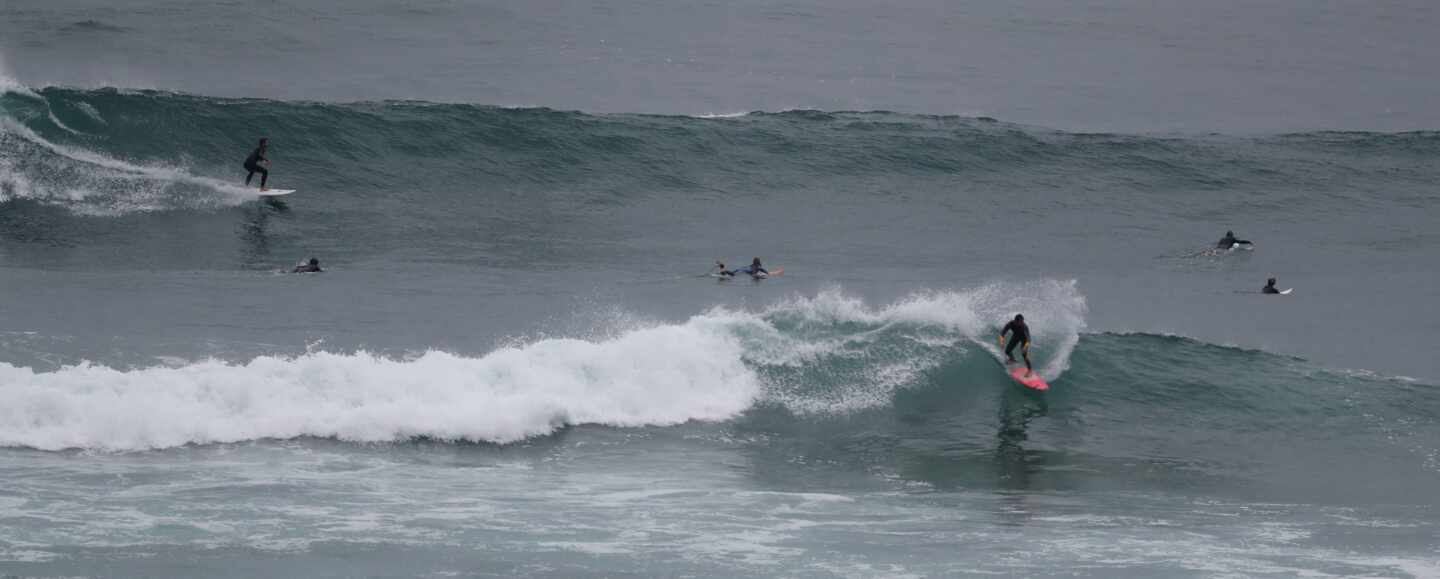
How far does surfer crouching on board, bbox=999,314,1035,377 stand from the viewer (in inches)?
824

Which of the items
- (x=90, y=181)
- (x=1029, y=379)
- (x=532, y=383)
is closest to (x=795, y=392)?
(x=1029, y=379)

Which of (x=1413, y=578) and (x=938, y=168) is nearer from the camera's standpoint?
(x=1413, y=578)

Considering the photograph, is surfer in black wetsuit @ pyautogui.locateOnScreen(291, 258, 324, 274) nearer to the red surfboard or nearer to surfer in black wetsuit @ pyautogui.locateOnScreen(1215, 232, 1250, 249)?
the red surfboard

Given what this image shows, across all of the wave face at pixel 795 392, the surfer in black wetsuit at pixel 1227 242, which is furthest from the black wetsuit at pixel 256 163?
the surfer in black wetsuit at pixel 1227 242

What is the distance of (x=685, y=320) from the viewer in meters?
22.3

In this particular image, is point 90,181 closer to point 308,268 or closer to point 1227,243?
point 308,268

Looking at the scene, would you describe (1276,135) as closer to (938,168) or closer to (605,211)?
(938,168)

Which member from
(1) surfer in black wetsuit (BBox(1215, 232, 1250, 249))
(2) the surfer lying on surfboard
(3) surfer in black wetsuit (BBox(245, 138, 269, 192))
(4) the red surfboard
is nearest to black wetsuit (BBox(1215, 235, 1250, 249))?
(1) surfer in black wetsuit (BBox(1215, 232, 1250, 249))

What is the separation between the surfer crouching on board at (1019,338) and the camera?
20.9 meters

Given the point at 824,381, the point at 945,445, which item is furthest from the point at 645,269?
the point at 945,445

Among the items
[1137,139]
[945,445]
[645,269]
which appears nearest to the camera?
[945,445]

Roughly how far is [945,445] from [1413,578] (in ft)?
20.0

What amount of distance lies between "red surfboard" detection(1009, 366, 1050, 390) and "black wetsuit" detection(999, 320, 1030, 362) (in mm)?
261

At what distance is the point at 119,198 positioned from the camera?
28.6 meters
